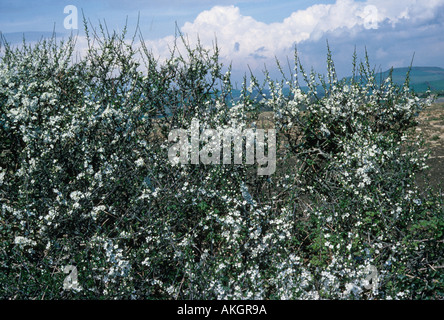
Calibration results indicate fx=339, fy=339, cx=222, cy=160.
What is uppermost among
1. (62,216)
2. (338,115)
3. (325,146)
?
(338,115)

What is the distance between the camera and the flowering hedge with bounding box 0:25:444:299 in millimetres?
4176

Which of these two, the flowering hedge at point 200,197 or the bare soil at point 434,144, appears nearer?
the flowering hedge at point 200,197

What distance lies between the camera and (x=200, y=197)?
5.04 m

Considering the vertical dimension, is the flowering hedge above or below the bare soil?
above

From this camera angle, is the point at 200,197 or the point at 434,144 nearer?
the point at 200,197

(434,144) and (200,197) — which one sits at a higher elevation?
(200,197)

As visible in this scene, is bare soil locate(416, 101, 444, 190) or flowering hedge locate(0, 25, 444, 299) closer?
flowering hedge locate(0, 25, 444, 299)

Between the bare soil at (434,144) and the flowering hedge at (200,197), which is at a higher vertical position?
the flowering hedge at (200,197)

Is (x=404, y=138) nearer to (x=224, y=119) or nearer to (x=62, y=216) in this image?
(x=224, y=119)

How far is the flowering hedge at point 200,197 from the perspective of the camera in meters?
4.18

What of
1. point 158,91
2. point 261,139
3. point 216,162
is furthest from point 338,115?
point 158,91

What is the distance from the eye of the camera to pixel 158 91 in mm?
6293

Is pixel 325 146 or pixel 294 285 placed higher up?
pixel 325 146
